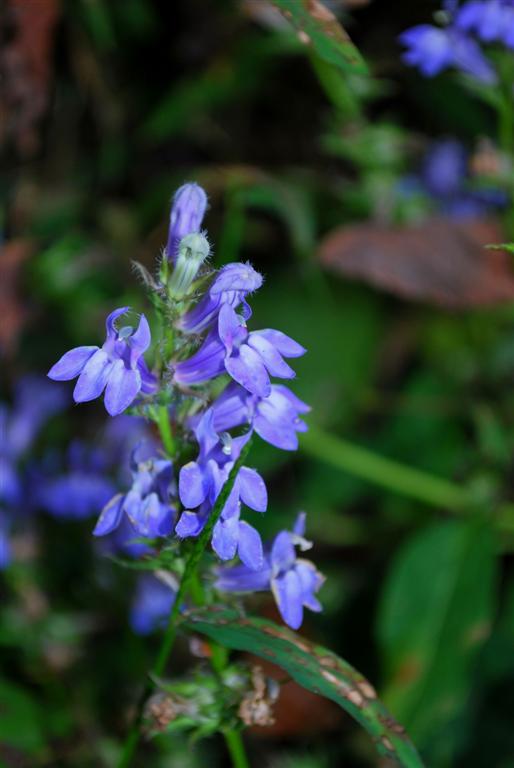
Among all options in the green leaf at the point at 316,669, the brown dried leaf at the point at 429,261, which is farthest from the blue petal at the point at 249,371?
the brown dried leaf at the point at 429,261

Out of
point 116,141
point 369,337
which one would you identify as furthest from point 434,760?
point 116,141

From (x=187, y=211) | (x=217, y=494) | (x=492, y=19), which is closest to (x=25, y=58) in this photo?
(x=492, y=19)

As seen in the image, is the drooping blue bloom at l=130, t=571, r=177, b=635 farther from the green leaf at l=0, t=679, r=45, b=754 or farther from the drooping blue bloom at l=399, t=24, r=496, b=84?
the drooping blue bloom at l=399, t=24, r=496, b=84

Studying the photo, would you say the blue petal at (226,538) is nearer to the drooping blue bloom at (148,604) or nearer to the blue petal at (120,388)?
the blue petal at (120,388)

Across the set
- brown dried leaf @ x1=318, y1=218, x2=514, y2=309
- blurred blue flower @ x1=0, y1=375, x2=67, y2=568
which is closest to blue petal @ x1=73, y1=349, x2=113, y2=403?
blurred blue flower @ x1=0, y1=375, x2=67, y2=568

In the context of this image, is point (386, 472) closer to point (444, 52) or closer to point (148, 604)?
point (148, 604)
